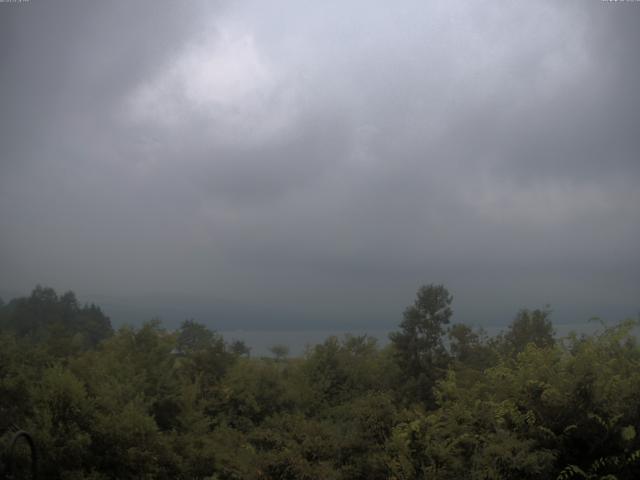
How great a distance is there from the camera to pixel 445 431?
9250mm

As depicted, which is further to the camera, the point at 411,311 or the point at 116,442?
the point at 411,311

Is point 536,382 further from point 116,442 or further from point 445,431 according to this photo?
point 116,442

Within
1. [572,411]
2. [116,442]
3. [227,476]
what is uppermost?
[572,411]

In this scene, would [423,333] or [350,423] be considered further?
[423,333]

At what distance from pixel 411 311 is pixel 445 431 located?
1543 centimetres

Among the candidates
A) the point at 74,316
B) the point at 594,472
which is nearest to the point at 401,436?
the point at 594,472

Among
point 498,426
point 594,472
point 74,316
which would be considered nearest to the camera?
point 594,472

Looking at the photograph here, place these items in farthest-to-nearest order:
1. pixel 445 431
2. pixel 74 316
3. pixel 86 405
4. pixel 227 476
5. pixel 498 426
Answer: pixel 74 316
pixel 227 476
pixel 86 405
pixel 445 431
pixel 498 426

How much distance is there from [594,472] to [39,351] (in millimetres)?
15366

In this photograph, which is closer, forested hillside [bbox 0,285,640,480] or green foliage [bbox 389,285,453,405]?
forested hillside [bbox 0,285,640,480]

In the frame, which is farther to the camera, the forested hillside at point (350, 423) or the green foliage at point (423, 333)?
the green foliage at point (423, 333)

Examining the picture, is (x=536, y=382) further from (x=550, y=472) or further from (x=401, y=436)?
(x=401, y=436)

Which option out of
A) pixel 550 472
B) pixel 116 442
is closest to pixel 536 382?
pixel 550 472

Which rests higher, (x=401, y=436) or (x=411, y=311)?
(x=411, y=311)
